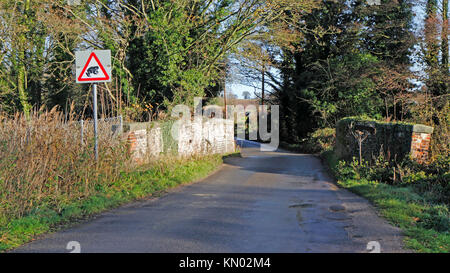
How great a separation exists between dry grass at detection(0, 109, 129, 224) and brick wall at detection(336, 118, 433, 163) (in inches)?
330

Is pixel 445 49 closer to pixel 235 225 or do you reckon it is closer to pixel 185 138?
pixel 185 138


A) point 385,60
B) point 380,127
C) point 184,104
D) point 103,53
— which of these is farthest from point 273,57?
point 103,53

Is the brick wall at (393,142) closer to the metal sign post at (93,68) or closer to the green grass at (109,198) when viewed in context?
the green grass at (109,198)

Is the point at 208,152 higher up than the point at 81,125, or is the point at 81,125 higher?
the point at 81,125

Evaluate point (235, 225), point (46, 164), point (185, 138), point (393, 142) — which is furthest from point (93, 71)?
point (393, 142)

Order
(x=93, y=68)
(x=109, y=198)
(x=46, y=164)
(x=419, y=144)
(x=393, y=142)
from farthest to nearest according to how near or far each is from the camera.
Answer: (x=393, y=142)
(x=419, y=144)
(x=93, y=68)
(x=109, y=198)
(x=46, y=164)

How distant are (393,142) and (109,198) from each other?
8.83 meters

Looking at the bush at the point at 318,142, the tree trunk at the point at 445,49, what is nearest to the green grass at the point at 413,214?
the tree trunk at the point at 445,49

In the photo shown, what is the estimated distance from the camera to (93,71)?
31.1 feet

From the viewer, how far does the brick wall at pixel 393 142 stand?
11688mm
